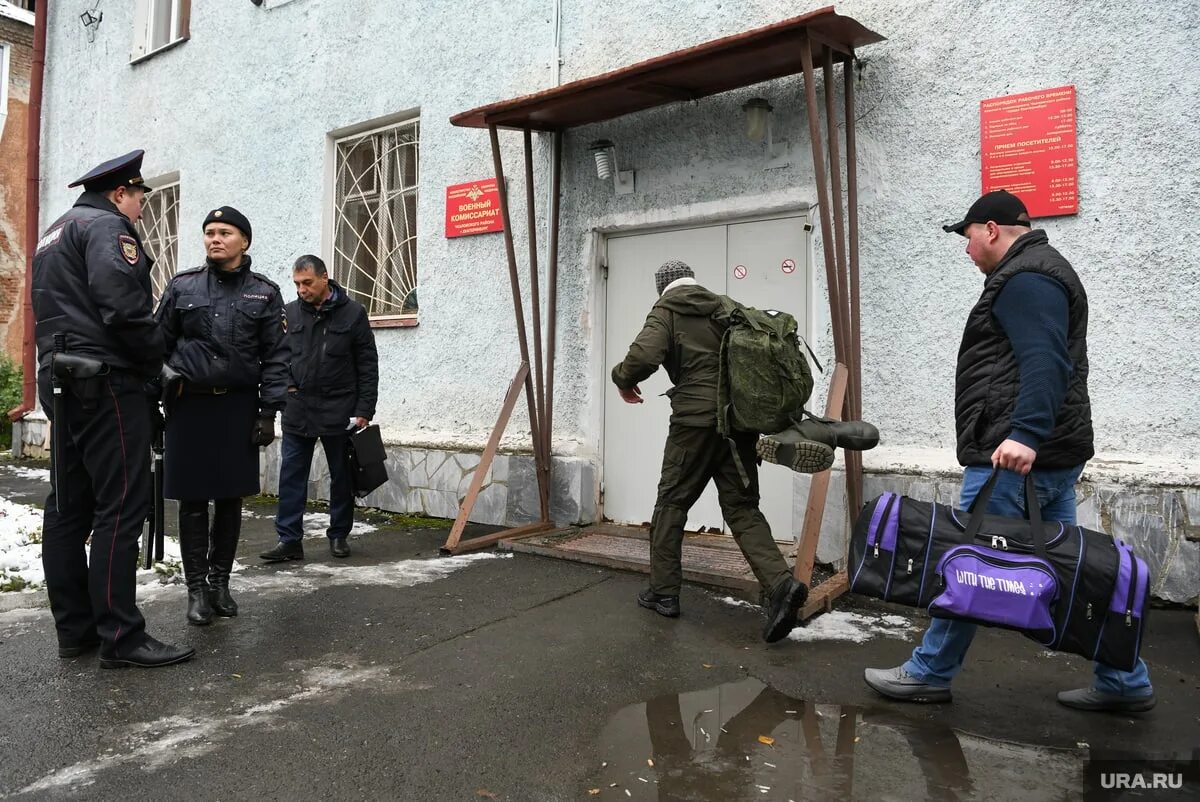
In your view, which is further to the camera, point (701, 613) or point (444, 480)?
point (444, 480)

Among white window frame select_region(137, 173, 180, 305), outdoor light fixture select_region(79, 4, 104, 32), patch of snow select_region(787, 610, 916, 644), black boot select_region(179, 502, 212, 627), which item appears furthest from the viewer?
outdoor light fixture select_region(79, 4, 104, 32)

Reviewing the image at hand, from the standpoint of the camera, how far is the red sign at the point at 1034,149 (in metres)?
4.44

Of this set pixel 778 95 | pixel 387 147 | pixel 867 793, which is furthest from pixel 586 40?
pixel 867 793

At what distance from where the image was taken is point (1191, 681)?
3.38 meters

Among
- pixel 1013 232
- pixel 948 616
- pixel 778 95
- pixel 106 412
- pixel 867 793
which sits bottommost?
pixel 867 793

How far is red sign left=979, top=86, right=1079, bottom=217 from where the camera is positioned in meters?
4.44

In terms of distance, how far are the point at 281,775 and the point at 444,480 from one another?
14.0ft

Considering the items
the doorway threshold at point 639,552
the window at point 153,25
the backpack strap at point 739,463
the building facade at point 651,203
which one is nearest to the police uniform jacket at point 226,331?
the doorway threshold at point 639,552

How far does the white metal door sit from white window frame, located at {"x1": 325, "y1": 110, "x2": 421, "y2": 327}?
6.58 feet

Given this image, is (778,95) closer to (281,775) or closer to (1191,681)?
(1191,681)

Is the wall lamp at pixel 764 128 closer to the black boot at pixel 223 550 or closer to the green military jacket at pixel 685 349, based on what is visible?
the green military jacket at pixel 685 349

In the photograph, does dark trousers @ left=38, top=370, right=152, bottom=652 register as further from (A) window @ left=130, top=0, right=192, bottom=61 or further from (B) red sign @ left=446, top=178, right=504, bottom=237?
(A) window @ left=130, top=0, right=192, bottom=61

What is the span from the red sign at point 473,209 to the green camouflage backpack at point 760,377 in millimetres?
3131

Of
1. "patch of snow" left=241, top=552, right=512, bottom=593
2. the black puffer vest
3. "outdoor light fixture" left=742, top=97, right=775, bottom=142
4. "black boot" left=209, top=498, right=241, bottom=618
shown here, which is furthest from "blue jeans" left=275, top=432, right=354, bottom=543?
the black puffer vest
